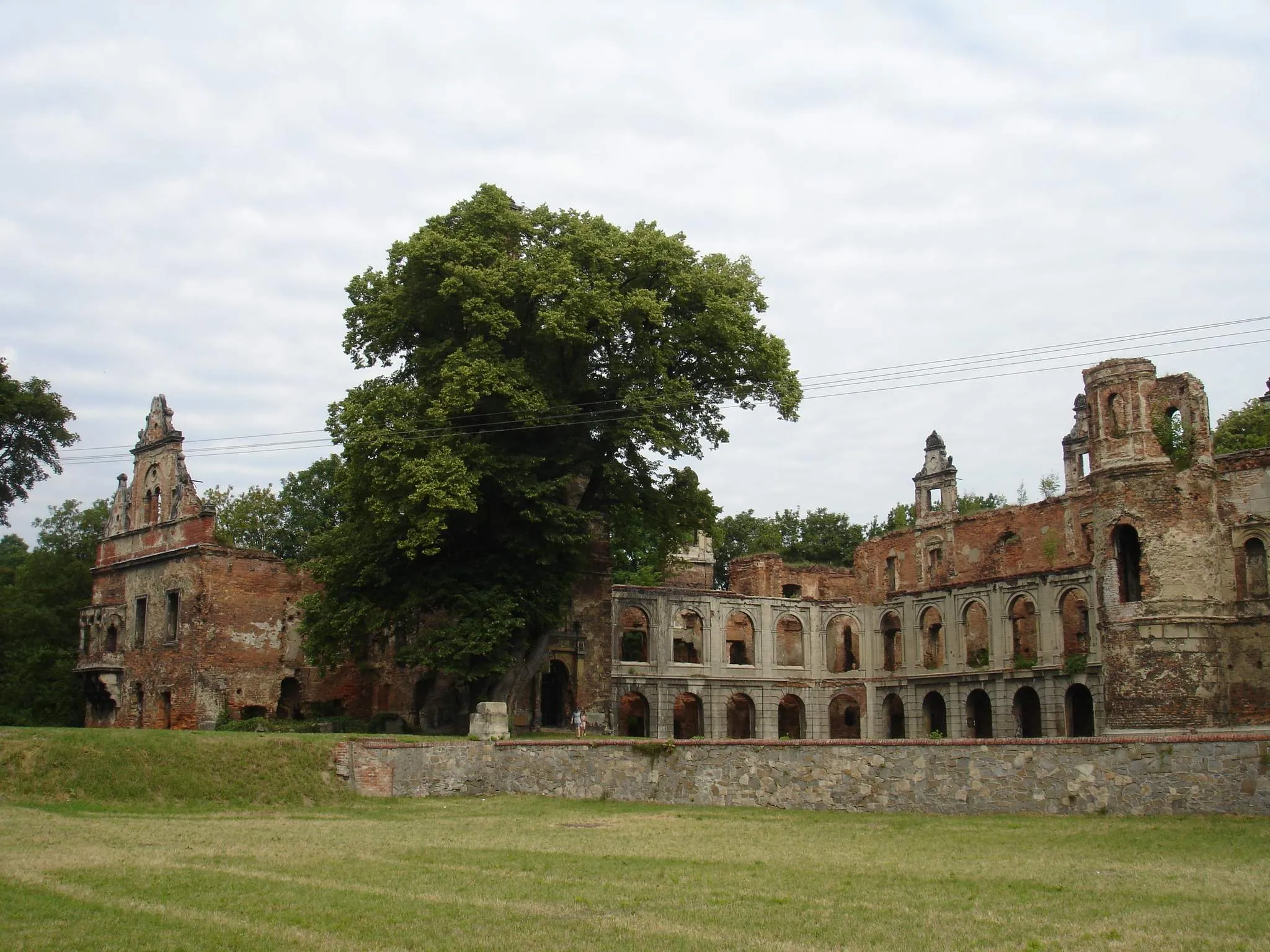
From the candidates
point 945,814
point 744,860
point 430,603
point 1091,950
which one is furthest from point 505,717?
point 1091,950

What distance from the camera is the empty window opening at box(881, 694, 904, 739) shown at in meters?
50.5

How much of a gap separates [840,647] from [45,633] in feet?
99.4

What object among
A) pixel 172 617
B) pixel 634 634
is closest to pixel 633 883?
pixel 172 617

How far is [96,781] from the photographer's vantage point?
22484 millimetres

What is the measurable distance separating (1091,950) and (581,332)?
75.0 ft

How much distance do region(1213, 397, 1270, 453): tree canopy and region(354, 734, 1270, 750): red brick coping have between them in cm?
2955

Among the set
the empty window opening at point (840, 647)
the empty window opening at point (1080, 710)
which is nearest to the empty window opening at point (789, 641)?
the empty window opening at point (840, 647)

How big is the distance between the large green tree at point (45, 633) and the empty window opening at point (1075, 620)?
110ft

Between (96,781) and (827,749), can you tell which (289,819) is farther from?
(827,749)

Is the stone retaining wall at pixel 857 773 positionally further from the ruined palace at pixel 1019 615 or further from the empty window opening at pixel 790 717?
the empty window opening at pixel 790 717

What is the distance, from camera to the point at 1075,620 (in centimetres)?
4509

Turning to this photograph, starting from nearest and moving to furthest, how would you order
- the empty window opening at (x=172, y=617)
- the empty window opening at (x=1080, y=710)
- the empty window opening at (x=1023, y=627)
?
1. the empty window opening at (x=172, y=617)
2. the empty window opening at (x=1080, y=710)
3. the empty window opening at (x=1023, y=627)

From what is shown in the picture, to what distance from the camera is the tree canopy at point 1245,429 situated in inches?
1850

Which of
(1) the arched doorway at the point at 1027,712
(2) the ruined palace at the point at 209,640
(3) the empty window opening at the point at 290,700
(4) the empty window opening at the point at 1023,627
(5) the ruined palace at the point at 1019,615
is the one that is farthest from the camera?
(4) the empty window opening at the point at 1023,627
